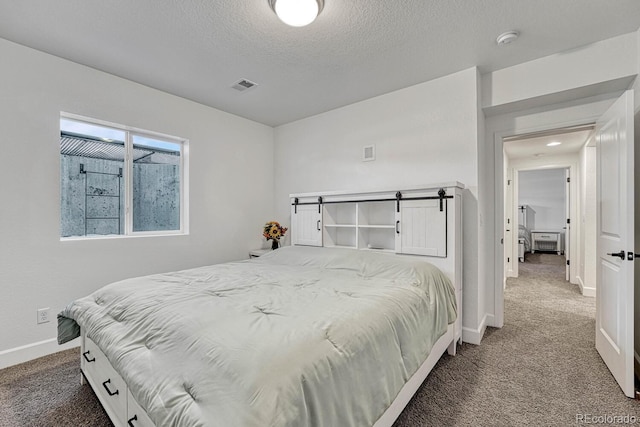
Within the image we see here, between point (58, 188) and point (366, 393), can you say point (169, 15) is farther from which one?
point (366, 393)

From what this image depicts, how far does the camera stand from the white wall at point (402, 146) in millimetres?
2686

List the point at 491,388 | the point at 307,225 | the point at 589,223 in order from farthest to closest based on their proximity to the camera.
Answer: the point at 589,223
the point at 307,225
the point at 491,388

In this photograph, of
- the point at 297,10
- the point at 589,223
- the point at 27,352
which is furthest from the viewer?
the point at 589,223

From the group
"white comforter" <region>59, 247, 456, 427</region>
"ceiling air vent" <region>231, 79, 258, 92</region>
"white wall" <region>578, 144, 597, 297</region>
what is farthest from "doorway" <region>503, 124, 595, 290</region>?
"ceiling air vent" <region>231, 79, 258, 92</region>

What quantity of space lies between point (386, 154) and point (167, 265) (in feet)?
9.14

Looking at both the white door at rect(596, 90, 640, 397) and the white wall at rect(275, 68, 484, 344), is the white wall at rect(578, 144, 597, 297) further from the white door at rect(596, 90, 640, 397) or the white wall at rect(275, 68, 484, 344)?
the white wall at rect(275, 68, 484, 344)

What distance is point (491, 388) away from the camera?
1938 mm

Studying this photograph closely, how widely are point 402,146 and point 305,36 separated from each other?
59.9 inches

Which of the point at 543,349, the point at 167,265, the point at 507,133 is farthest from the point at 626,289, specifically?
the point at 167,265

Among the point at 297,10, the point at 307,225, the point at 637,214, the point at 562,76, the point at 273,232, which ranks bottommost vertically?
the point at 273,232

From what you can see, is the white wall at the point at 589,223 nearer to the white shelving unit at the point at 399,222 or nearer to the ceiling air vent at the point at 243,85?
the white shelving unit at the point at 399,222

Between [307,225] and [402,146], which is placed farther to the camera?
[307,225]

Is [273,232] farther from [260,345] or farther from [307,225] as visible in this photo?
[260,345]
